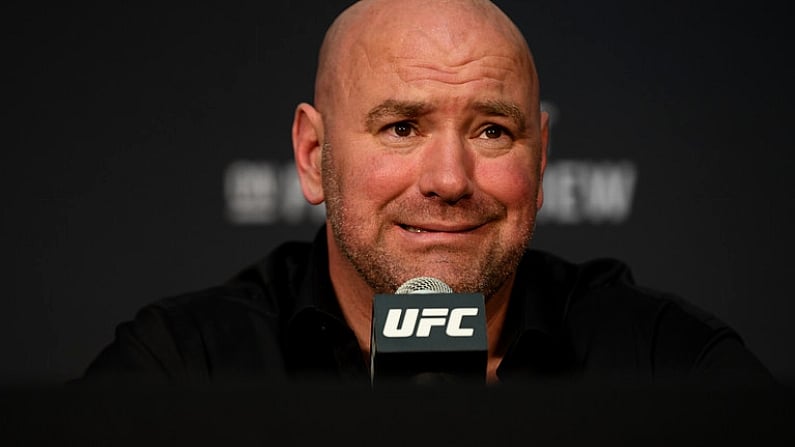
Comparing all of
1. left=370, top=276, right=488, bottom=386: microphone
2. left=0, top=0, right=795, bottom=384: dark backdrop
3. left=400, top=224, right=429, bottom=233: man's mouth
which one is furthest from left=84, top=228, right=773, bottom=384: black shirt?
left=0, top=0, right=795, bottom=384: dark backdrop

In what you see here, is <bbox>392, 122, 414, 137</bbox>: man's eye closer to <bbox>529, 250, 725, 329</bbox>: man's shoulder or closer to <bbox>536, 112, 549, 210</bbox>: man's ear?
<bbox>536, 112, 549, 210</bbox>: man's ear

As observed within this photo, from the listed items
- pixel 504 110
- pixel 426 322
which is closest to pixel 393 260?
pixel 504 110

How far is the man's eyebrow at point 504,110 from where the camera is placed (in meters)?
1.59

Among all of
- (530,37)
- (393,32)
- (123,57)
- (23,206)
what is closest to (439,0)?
(393,32)

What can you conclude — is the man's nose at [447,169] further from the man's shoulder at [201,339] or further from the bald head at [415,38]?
the man's shoulder at [201,339]

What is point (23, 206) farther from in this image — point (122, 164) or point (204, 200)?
point (204, 200)

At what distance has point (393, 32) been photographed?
1646mm

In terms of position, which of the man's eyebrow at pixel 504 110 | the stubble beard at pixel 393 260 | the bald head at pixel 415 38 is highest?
the bald head at pixel 415 38

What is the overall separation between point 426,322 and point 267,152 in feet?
5.59

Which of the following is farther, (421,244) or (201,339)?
(201,339)

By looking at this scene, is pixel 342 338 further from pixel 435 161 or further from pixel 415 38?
pixel 415 38

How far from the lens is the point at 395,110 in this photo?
1583 millimetres

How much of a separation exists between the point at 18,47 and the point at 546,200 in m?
1.37

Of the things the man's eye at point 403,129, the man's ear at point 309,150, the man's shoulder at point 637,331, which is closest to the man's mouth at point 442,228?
the man's eye at point 403,129
